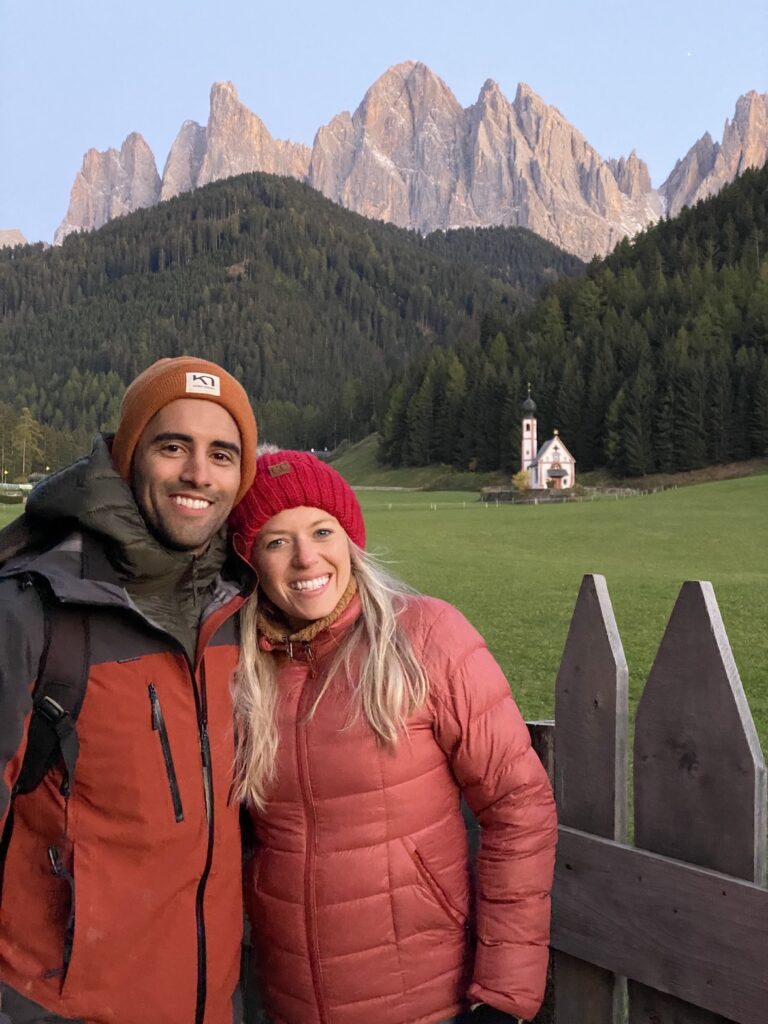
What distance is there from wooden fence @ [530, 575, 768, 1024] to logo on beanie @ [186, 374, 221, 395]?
132cm

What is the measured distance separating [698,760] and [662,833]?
27 centimetres

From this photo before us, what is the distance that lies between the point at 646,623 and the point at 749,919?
11692 mm

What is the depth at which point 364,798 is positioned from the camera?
2.54 m

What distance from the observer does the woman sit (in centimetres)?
252

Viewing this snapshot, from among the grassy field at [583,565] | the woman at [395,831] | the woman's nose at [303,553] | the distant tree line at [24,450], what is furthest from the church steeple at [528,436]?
the woman at [395,831]

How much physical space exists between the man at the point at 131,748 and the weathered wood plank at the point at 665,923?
1080 mm

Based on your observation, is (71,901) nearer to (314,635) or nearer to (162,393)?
(314,635)

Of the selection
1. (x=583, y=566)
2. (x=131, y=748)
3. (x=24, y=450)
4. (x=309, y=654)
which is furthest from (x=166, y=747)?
(x=24, y=450)

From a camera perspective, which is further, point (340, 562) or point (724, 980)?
point (340, 562)

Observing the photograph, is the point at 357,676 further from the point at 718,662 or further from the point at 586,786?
the point at 718,662

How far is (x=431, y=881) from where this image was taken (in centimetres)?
258

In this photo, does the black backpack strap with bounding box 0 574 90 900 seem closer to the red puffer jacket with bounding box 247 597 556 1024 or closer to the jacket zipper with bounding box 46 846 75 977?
the jacket zipper with bounding box 46 846 75 977

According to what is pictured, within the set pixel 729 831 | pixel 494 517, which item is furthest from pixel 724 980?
pixel 494 517

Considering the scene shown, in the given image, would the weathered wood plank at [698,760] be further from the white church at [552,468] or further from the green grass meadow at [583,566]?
the white church at [552,468]
